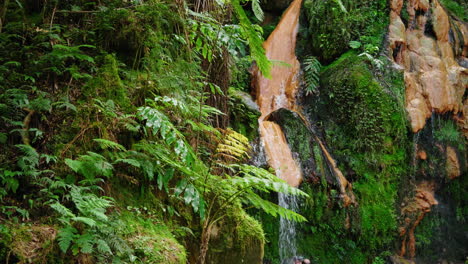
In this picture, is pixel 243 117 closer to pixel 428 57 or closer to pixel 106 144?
pixel 106 144

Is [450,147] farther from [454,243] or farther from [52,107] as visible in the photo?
[52,107]

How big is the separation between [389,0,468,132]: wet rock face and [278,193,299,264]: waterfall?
Result: 408 cm

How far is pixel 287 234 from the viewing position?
7133 mm

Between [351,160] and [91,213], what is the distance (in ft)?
23.6

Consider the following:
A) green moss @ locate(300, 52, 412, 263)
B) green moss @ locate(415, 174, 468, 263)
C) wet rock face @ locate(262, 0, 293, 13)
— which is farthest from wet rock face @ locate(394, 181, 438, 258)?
wet rock face @ locate(262, 0, 293, 13)

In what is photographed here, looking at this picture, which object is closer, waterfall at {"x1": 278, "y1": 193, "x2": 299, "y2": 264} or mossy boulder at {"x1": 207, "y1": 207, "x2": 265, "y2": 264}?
mossy boulder at {"x1": 207, "y1": 207, "x2": 265, "y2": 264}

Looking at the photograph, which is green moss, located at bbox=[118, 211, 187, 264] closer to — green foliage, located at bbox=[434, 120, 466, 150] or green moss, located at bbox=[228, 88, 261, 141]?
green moss, located at bbox=[228, 88, 261, 141]

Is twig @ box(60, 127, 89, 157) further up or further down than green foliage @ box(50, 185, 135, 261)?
further up

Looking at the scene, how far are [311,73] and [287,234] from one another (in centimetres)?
454

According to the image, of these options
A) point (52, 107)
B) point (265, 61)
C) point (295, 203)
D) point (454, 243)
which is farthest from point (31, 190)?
point (454, 243)

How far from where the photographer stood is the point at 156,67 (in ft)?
12.7

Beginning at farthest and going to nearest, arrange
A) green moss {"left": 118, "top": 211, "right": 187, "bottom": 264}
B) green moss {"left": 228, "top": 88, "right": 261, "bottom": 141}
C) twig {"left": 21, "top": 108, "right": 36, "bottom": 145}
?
green moss {"left": 228, "top": 88, "right": 261, "bottom": 141} → twig {"left": 21, "top": 108, "right": 36, "bottom": 145} → green moss {"left": 118, "top": 211, "right": 187, "bottom": 264}

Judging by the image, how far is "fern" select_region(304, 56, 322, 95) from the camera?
943 cm

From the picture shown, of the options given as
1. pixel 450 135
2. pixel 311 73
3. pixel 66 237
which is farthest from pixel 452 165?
pixel 66 237
